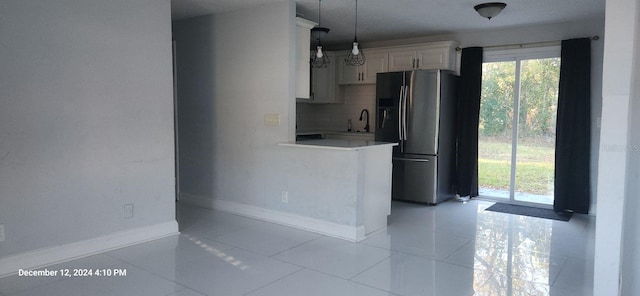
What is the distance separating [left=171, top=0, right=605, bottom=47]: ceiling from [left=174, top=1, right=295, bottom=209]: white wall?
244mm

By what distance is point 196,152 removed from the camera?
518 cm

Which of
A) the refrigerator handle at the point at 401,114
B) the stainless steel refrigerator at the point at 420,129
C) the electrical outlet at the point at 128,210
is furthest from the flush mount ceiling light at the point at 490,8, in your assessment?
the electrical outlet at the point at 128,210

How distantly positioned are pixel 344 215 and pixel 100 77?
243cm

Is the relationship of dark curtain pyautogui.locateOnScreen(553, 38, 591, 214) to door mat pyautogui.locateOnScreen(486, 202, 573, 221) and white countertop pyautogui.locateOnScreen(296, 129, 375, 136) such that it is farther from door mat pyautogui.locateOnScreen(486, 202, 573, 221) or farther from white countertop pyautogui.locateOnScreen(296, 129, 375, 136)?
white countertop pyautogui.locateOnScreen(296, 129, 375, 136)

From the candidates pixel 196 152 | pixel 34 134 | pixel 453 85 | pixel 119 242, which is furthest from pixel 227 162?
pixel 453 85

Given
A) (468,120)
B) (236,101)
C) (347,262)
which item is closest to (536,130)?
(468,120)

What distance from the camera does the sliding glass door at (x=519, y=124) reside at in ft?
17.2

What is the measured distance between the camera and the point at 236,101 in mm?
4707

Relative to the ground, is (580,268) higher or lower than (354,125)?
lower

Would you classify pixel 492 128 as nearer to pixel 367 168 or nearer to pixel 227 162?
pixel 367 168

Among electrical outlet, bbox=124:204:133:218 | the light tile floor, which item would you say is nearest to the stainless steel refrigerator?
the light tile floor

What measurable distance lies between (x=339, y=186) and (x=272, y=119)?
107 cm

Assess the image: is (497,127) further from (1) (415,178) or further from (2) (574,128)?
(1) (415,178)

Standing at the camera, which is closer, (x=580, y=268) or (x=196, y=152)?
(x=580, y=268)
